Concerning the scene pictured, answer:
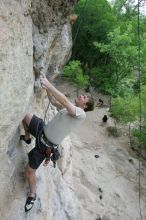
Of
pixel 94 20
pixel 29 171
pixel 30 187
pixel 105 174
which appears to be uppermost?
pixel 94 20

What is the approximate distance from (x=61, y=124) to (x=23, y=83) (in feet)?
3.68

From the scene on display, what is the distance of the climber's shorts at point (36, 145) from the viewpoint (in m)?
6.75

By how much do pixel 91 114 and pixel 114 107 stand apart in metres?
2.51

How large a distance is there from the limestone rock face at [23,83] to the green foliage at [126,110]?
33.1 ft

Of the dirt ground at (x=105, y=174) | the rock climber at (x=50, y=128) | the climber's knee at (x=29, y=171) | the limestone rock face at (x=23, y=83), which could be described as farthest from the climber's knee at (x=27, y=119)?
the dirt ground at (x=105, y=174)

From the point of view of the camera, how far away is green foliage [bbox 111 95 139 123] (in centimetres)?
1906

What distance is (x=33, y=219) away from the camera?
7.36 metres

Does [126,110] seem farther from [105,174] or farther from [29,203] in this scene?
[29,203]

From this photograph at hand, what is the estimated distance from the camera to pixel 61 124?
644 cm

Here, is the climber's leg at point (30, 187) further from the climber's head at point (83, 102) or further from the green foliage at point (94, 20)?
the green foliage at point (94, 20)

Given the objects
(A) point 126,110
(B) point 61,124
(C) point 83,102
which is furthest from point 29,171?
(A) point 126,110

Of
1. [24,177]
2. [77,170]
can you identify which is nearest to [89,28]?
[77,170]

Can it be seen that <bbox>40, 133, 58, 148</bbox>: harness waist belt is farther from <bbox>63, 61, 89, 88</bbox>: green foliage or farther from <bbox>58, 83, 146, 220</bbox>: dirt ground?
<bbox>63, 61, 89, 88</bbox>: green foliage

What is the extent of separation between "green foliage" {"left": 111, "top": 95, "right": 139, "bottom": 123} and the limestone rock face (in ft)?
33.1
